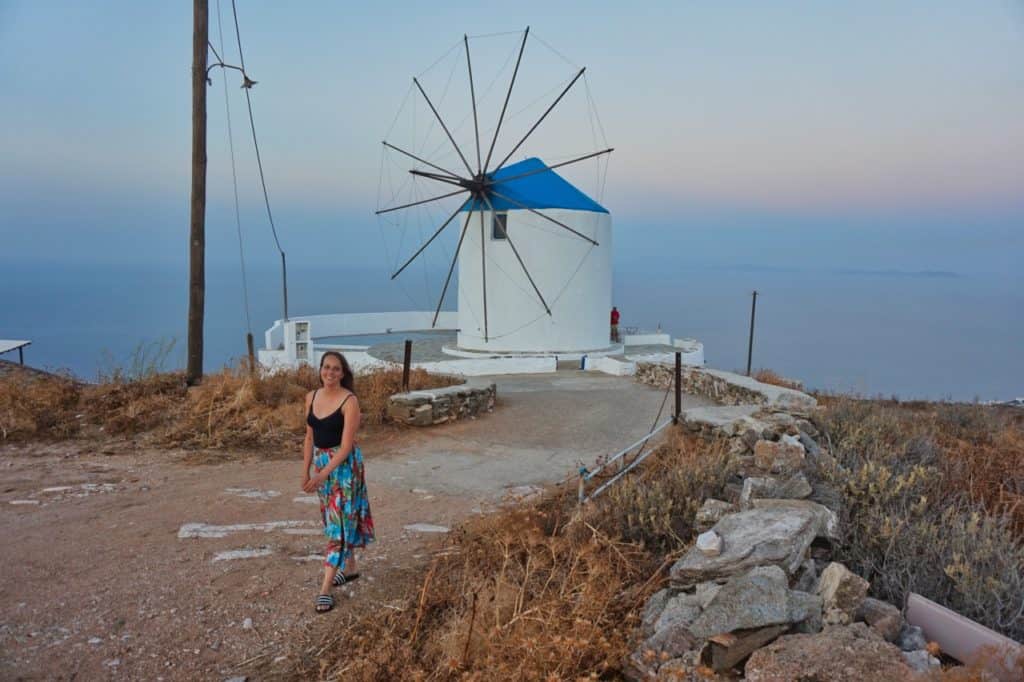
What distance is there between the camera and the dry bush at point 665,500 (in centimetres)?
415

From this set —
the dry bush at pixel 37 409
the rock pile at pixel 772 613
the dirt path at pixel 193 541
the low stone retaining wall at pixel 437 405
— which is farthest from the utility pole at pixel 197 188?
the rock pile at pixel 772 613

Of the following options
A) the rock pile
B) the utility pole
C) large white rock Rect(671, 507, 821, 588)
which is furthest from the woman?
the utility pole

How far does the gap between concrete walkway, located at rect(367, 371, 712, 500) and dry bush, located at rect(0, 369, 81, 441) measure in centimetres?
358

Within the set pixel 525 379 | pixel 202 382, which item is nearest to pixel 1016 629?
pixel 202 382

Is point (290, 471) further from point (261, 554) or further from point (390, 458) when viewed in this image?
point (261, 554)

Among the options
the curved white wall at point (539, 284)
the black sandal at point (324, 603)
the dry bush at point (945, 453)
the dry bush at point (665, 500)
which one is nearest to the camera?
the black sandal at point (324, 603)

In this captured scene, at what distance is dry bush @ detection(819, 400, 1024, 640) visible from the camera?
3191 mm

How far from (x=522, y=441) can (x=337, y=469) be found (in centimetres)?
436

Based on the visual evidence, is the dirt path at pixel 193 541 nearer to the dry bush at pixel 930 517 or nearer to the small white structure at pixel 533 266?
the dry bush at pixel 930 517

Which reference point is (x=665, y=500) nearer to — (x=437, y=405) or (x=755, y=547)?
(x=755, y=547)

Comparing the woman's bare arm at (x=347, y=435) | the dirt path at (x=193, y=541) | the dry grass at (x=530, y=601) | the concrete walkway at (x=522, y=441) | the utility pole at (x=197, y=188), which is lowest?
the concrete walkway at (x=522, y=441)

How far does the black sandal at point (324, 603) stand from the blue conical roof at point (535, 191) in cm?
1474

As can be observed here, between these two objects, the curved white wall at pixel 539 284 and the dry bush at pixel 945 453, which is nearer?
the dry bush at pixel 945 453

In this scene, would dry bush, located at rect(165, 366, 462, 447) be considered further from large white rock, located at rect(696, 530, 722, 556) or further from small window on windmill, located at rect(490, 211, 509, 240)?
small window on windmill, located at rect(490, 211, 509, 240)
